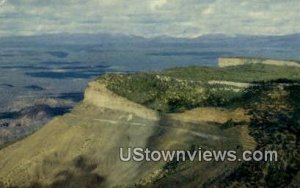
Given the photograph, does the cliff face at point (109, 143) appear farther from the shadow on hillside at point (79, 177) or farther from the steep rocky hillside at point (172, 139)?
the steep rocky hillside at point (172, 139)

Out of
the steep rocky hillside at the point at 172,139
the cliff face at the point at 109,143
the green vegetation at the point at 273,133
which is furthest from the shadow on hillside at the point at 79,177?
the green vegetation at the point at 273,133

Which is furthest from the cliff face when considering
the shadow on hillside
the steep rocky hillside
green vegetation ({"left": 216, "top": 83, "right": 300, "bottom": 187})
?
green vegetation ({"left": 216, "top": 83, "right": 300, "bottom": 187})

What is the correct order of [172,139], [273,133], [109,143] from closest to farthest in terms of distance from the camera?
1. [273,133]
2. [172,139]
3. [109,143]

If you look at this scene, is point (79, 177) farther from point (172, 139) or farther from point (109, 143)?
point (172, 139)

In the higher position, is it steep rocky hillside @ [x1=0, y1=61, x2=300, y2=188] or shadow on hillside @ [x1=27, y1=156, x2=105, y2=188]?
steep rocky hillside @ [x1=0, y1=61, x2=300, y2=188]

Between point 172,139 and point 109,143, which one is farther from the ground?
point 172,139

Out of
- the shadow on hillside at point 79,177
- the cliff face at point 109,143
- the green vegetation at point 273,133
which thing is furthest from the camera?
the shadow on hillside at point 79,177

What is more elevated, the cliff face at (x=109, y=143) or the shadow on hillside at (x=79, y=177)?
the cliff face at (x=109, y=143)

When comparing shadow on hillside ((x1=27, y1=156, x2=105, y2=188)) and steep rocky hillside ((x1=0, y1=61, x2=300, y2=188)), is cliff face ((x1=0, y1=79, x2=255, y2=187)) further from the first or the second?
steep rocky hillside ((x1=0, y1=61, x2=300, y2=188))

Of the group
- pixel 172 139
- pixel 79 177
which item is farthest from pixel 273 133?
pixel 79 177
